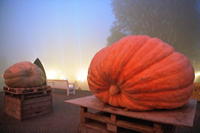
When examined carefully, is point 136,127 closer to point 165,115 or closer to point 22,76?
point 165,115

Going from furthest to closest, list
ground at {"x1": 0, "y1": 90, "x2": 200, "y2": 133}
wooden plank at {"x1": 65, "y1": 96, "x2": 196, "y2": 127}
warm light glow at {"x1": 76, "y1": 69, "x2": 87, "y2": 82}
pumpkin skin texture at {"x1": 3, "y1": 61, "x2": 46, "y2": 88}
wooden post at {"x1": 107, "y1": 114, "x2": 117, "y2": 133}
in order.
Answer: warm light glow at {"x1": 76, "y1": 69, "x2": 87, "y2": 82} < pumpkin skin texture at {"x1": 3, "y1": 61, "x2": 46, "y2": 88} < ground at {"x1": 0, "y1": 90, "x2": 200, "y2": 133} < wooden post at {"x1": 107, "y1": 114, "x2": 117, "y2": 133} < wooden plank at {"x1": 65, "y1": 96, "x2": 196, "y2": 127}

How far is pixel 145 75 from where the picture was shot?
146 cm

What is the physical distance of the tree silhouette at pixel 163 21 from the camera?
6.00 m

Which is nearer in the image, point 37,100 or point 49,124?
point 49,124

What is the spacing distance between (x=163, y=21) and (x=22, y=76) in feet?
18.9

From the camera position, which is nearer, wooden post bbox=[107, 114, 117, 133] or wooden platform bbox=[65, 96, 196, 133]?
wooden platform bbox=[65, 96, 196, 133]

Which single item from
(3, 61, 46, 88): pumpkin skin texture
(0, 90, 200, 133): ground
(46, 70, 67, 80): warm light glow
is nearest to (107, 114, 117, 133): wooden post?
(0, 90, 200, 133): ground

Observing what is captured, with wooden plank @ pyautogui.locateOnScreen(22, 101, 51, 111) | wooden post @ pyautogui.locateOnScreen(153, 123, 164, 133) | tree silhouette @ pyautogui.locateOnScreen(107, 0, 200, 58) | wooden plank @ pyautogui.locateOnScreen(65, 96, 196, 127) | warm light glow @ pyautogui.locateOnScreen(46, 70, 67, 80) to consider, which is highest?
tree silhouette @ pyautogui.locateOnScreen(107, 0, 200, 58)

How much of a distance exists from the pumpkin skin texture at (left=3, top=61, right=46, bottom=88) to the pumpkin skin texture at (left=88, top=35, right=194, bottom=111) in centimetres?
227

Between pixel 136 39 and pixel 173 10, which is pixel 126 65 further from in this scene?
pixel 173 10

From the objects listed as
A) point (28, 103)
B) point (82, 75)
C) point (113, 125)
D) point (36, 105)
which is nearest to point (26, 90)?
point (28, 103)

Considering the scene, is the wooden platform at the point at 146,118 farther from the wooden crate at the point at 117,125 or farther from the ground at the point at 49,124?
the ground at the point at 49,124

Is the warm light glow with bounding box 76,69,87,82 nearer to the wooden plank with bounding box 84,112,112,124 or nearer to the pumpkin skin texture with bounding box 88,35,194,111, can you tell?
the wooden plank with bounding box 84,112,112,124

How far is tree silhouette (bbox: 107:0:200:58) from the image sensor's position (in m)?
6.00
